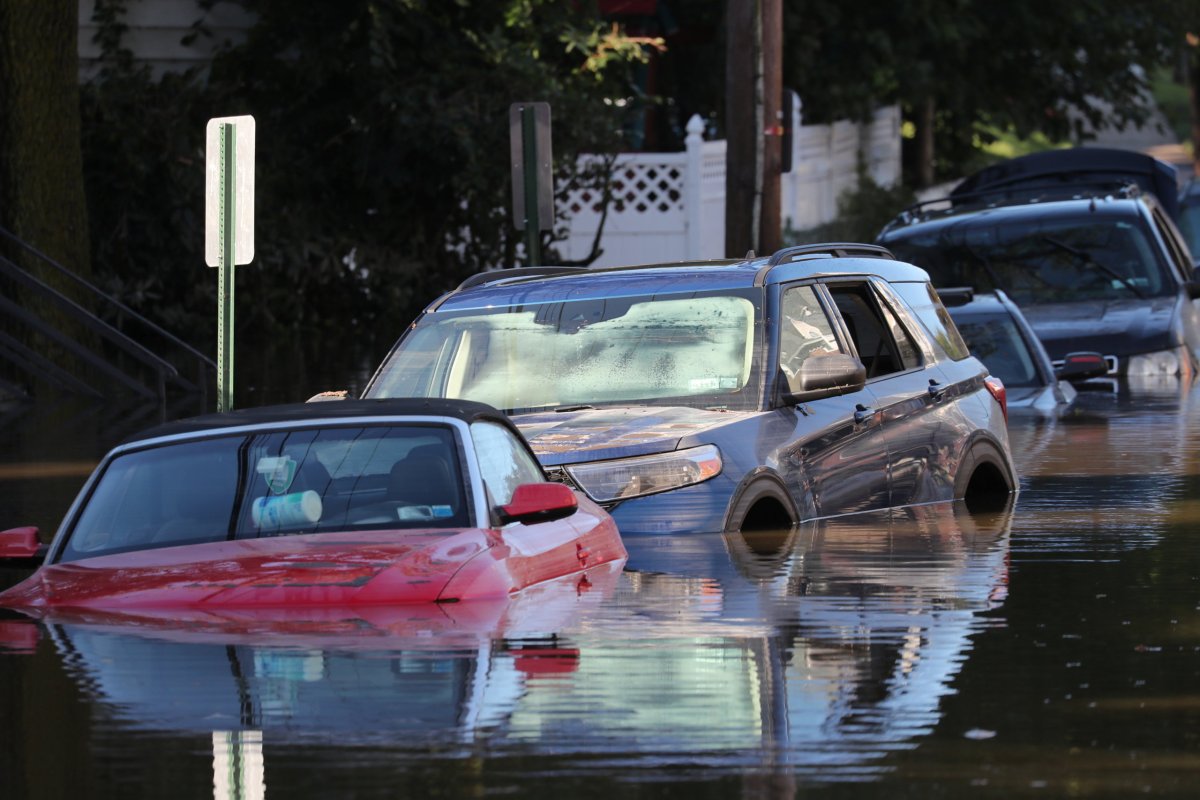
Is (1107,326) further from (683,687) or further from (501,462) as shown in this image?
(683,687)

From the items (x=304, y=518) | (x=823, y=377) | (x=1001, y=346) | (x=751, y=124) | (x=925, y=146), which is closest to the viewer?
(x=304, y=518)

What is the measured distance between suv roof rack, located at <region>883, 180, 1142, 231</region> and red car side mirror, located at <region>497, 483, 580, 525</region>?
11.7 m

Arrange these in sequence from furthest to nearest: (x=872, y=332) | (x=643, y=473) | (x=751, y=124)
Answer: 1. (x=751, y=124)
2. (x=872, y=332)
3. (x=643, y=473)

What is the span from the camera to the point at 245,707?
694 centimetres

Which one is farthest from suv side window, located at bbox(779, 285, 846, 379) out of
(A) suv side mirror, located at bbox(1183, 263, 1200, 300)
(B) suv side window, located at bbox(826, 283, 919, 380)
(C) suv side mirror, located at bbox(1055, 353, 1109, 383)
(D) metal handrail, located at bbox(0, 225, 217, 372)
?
(D) metal handrail, located at bbox(0, 225, 217, 372)

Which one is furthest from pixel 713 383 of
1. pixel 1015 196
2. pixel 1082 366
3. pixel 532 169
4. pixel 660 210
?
pixel 660 210

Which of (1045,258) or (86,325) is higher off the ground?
(1045,258)

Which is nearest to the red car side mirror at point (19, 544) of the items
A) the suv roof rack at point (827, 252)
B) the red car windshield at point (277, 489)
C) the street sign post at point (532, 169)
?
the red car windshield at point (277, 489)

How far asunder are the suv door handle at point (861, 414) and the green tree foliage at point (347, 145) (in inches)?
615

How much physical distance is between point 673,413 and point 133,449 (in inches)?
113

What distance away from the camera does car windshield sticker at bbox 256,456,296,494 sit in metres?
8.51

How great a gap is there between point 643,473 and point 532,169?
747 centimetres

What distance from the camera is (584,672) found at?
24.7ft

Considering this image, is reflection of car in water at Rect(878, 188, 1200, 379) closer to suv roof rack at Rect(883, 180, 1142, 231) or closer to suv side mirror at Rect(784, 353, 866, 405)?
suv roof rack at Rect(883, 180, 1142, 231)
